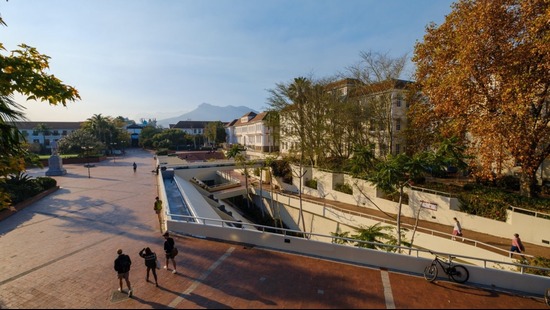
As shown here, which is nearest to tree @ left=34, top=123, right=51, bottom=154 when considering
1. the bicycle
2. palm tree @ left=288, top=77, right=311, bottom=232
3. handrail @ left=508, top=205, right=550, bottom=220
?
palm tree @ left=288, top=77, right=311, bottom=232

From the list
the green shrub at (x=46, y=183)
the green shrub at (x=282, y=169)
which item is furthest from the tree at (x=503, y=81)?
the green shrub at (x=46, y=183)

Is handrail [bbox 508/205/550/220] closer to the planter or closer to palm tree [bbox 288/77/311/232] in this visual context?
palm tree [bbox 288/77/311/232]

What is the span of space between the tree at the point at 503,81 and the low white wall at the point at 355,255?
336 inches

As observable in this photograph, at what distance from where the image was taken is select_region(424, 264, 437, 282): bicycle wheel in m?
8.86

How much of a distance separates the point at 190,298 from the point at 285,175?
27.4m

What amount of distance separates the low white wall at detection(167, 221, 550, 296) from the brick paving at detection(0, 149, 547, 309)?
14.4 inches

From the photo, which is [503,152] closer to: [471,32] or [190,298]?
[471,32]

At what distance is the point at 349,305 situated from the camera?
24.2 ft

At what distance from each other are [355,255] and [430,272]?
101 inches

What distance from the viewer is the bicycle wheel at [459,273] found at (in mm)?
8877

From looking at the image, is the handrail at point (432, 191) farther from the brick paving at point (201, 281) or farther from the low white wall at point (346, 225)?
the brick paving at point (201, 281)

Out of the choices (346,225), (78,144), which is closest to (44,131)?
(78,144)

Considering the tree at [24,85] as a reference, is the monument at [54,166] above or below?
below

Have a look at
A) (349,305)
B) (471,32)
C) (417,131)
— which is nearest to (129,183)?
(349,305)
